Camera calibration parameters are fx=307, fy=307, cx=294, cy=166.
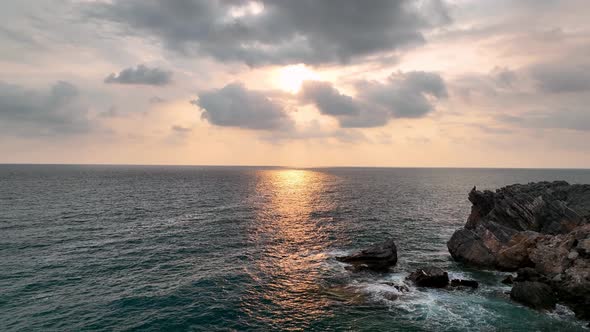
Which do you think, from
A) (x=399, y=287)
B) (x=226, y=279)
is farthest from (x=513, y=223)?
(x=226, y=279)

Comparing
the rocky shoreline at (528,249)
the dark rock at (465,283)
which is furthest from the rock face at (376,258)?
the dark rock at (465,283)

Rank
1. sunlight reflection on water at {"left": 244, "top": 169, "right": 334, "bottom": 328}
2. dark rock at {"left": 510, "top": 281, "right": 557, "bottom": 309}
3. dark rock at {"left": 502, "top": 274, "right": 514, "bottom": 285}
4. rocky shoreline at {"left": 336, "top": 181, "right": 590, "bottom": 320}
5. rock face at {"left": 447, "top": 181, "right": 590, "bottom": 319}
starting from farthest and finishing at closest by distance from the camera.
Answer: dark rock at {"left": 502, "top": 274, "right": 514, "bottom": 285}
rock face at {"left": 447, "top": 181, "right": 590, "bottom": 319}
rocky shoreline at {"left": 336, "top": 181, "right": 590, "bottom": 320}
dark rock at {"left": 510, "top": 281, "right": 557, "bottom": 309}
sunlight reflection on water at {"left": 244, "top": 169, "right": 334, "bottom": 328}

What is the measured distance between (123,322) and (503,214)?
219 ft

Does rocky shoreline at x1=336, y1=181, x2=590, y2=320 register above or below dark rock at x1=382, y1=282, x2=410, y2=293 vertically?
above

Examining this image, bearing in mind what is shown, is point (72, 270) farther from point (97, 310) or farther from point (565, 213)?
point (565, 213)

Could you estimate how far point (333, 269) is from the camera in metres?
51.1

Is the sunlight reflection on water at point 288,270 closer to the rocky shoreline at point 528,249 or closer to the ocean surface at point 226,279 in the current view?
the ocean surface at point 226,279

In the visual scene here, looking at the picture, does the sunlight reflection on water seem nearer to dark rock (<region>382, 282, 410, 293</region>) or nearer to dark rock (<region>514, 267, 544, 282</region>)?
dark rock (<region>382, 282, 410, 293</region>)

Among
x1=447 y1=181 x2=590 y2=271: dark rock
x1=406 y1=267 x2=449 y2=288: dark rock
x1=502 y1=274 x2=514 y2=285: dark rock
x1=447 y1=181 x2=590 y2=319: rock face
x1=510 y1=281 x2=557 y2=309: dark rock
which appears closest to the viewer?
x1=510 y1=281 x2=557 y2=309: dark rock

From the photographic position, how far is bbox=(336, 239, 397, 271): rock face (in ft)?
170

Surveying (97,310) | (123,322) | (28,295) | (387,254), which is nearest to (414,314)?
(387,254)

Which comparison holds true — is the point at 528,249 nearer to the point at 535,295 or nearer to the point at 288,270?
the point at 535,295

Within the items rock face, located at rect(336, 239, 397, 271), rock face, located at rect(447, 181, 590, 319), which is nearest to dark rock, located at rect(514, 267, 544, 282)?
rock face, located at rect(447, 181, 590, 319)

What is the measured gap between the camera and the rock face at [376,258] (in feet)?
170
